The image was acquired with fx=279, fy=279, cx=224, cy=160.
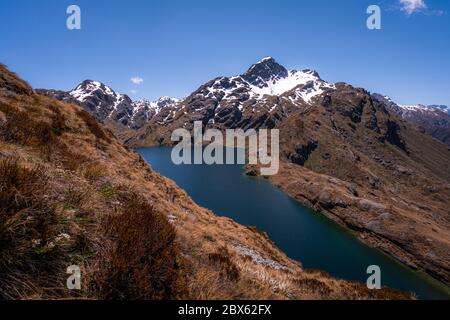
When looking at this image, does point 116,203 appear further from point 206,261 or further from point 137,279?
point 137,279

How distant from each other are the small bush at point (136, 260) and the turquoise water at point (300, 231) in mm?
68273

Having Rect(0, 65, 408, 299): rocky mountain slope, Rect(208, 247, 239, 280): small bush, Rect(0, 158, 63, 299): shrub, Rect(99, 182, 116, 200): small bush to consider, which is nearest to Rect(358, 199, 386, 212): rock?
Rect(0, 65, 408, 299): rocky mountain slope

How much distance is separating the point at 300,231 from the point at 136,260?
308ft

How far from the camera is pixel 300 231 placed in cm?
9300

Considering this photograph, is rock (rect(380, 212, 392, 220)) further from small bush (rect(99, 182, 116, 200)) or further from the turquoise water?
small bush (rect(99, 182, 116, 200))

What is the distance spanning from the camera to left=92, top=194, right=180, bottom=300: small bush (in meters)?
5.29

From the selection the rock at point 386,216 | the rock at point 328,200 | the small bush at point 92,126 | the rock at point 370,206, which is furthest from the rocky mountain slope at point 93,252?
the rock at point 328,200

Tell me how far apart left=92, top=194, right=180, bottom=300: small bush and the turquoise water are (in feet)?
224

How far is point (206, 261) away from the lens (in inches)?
337

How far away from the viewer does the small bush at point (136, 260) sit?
5293 millimetres

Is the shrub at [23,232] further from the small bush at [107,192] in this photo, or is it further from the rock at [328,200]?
the rock at [328,200]

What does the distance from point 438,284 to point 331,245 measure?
94.1 feet

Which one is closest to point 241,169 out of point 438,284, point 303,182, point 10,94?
point 303,182

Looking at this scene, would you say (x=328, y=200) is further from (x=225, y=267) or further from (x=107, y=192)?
(x=107, y=192)
